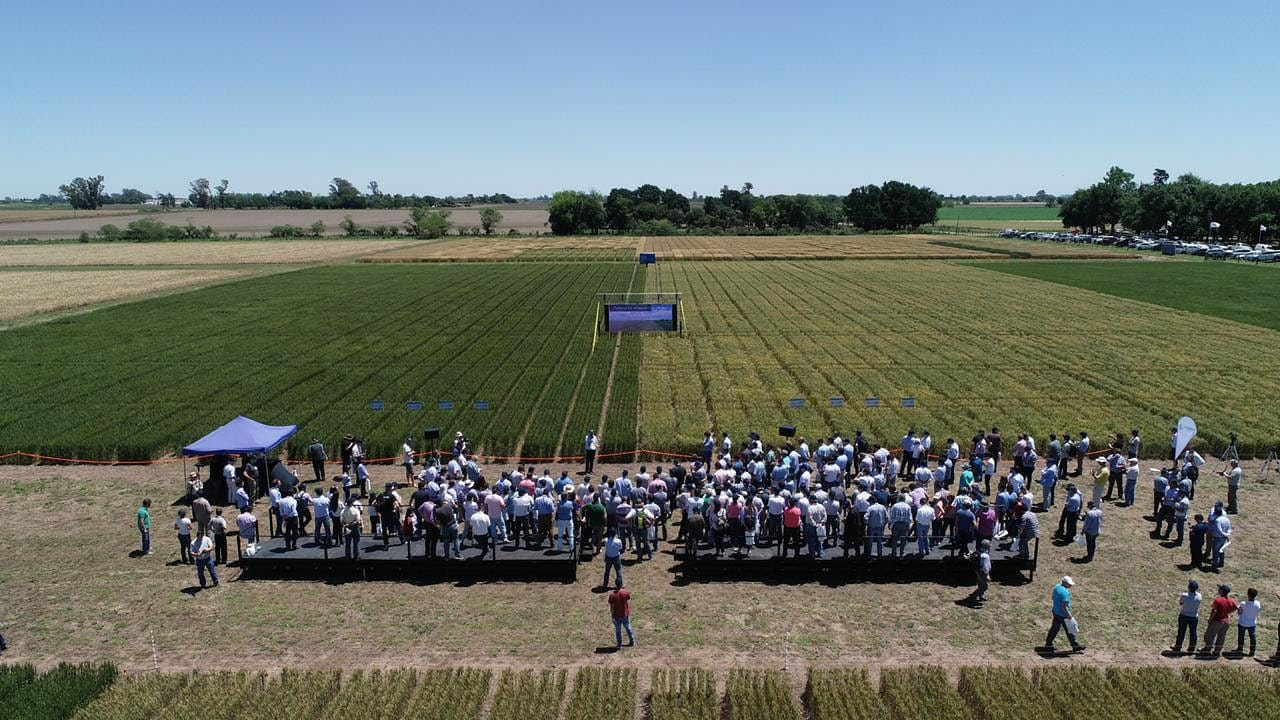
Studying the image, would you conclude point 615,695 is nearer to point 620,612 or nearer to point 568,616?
point 620,612

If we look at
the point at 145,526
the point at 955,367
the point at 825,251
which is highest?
the point at 825,251

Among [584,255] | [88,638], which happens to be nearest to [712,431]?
[88,638]

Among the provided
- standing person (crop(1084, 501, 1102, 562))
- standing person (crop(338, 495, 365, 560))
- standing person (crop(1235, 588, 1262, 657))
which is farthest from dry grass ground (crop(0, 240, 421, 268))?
standing person (crop(1235, 588, 1262, 657))

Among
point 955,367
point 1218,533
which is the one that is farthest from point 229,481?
point 955,367

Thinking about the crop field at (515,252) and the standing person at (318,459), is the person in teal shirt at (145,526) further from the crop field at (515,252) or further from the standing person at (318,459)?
the crop field at (515,252)

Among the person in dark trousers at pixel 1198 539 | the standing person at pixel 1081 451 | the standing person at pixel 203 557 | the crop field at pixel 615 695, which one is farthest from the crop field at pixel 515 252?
the crop field at pixel 615 695
